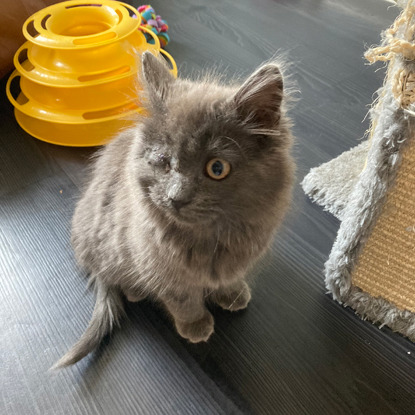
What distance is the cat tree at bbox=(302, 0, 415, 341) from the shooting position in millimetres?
784

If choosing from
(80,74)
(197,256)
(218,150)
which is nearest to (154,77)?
(218,150)

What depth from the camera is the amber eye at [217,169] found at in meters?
0.72

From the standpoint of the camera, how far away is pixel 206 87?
82cm

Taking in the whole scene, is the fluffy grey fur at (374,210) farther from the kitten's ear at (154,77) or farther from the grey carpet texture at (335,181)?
the kitten's ear at (154,77)

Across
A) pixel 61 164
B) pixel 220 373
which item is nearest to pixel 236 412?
pixel 220 373

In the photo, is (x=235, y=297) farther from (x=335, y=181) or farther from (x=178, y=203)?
(x=335, y=181)

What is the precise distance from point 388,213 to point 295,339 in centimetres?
43

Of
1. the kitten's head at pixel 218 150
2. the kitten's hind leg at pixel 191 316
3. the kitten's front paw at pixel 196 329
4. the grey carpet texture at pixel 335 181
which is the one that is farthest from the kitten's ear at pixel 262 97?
the grey carpet texture at pixel 335 181

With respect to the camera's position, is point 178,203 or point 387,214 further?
point 387,214

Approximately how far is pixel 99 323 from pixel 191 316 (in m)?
0.25

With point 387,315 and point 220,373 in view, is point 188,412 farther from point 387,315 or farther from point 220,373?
point 387,315

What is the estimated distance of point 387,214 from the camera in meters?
0.96

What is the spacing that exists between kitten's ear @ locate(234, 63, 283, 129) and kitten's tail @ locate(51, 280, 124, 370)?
0.67 metres

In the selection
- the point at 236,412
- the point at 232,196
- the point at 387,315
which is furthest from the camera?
the point at 387,315
